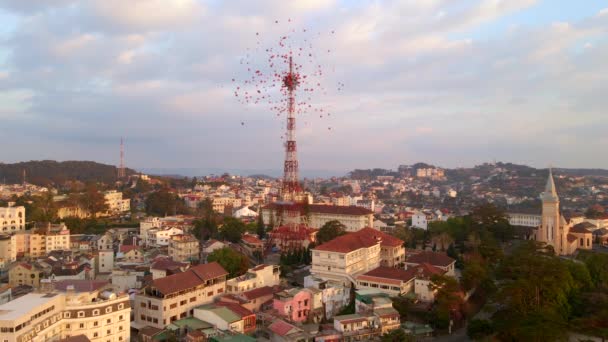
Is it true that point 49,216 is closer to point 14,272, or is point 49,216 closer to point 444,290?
point 14,272

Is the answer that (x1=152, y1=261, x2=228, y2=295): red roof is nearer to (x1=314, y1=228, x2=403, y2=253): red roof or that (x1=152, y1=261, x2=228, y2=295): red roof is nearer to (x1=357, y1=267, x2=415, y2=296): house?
(x1=314, y1=228, x2=403, y2=253): red roof

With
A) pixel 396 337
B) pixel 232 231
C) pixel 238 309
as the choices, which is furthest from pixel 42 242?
pixel 396 337

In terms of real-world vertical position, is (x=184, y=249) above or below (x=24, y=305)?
below

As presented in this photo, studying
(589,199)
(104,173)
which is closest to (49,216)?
(104,173)

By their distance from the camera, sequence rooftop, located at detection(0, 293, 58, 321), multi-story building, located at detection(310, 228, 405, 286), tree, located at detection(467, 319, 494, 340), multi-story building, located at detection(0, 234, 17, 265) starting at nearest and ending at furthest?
rooftop, located at detection(0, 293, 58, 321), tree, located at detection(467, 319, 494, 340), multi-story building, located at detection(310, 228, 405, 286), multi-story building, located at detection(0, 234, 17, 265)

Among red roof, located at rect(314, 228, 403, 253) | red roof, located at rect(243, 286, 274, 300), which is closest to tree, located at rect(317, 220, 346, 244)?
red roof, located at rect(314, 228, 403, 253)

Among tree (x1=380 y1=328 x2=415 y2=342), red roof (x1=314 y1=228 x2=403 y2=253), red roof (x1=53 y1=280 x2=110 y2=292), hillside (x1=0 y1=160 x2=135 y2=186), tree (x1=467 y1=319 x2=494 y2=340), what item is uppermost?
hillside (x1=0 y1=160 x2=135 y2=186)

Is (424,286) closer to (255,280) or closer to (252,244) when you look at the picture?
(255,280)
